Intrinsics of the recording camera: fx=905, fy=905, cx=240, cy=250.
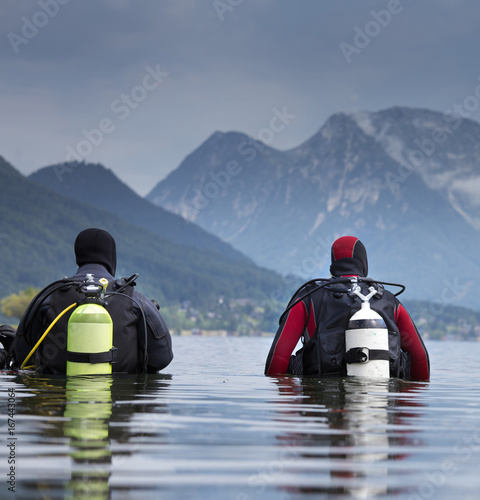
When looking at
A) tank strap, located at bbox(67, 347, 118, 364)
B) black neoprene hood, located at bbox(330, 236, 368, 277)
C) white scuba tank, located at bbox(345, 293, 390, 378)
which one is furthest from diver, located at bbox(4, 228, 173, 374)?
white scuba tank, located at bbox(345, 293, 390, 378)

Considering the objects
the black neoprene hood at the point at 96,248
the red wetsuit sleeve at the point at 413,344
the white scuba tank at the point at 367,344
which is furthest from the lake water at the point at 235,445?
the black neoprene hood at the point at 96,248

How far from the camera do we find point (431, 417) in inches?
275

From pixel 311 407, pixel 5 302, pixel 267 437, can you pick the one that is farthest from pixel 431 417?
pixel 5 302

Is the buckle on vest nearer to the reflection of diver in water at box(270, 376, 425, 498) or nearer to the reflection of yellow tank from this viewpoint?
the reflection of diver in water at box(270, 376, 425, 498)

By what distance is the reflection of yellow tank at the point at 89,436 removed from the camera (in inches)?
151

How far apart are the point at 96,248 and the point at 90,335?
1.41 m

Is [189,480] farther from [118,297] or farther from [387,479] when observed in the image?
[118,297]

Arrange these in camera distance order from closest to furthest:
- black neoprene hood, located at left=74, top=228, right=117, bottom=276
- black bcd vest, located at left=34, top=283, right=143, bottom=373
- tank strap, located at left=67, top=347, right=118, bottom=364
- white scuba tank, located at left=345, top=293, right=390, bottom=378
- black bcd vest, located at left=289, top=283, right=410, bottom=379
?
white scuba tank, located at left=345, top=293, right=390, bottom=378 → tank strap, located at left=67, top=347, right=118, bottom=364 → black bcd vest, located at left=289, top=283, right=410, bottom=379 → black bcd vest, located at left=34, top=283, right=143, bottom=373 → black neoprene hood, located at left=74, top=228, right=117, bottom=276

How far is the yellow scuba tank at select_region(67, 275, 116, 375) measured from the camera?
9672mm

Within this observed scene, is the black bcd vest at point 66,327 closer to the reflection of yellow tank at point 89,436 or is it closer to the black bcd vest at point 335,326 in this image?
the reflection of yellow tank at point 89,436

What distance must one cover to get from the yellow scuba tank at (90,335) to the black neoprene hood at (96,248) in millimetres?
772

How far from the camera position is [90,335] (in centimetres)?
970

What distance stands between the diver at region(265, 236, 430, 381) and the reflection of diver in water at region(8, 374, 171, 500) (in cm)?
159

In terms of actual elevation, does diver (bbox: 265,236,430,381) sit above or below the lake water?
above
